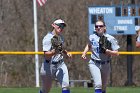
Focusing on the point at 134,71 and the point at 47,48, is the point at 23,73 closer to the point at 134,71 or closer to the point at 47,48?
the point at 134,71

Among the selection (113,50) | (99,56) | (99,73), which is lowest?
(99,73)

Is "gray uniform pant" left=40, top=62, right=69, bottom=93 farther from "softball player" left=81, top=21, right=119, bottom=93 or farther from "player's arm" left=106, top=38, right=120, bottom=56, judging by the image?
"player's arm" left=106, top=38, right=120, bottom=56

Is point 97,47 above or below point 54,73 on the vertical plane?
above

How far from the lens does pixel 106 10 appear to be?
2036 cm

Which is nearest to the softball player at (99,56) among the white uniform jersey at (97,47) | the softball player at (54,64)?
the white uniform jersey at (97,47)

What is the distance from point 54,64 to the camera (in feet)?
37.3

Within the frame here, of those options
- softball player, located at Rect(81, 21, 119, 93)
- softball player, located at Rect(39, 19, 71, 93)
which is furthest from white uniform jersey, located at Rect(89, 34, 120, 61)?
softball player, located at Rect(39, 19, 71, 93)

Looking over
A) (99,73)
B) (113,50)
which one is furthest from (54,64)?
(113,50)

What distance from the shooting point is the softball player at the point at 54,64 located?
11156 mm

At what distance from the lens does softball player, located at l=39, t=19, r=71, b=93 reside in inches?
439

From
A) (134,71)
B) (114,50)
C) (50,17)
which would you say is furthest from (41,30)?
(114,50)

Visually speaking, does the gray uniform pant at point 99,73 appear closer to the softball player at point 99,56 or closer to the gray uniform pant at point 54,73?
the softball player at point 99,56

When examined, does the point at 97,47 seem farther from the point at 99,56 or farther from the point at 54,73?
the point at 54,73

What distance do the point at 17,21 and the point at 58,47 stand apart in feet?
43.7
